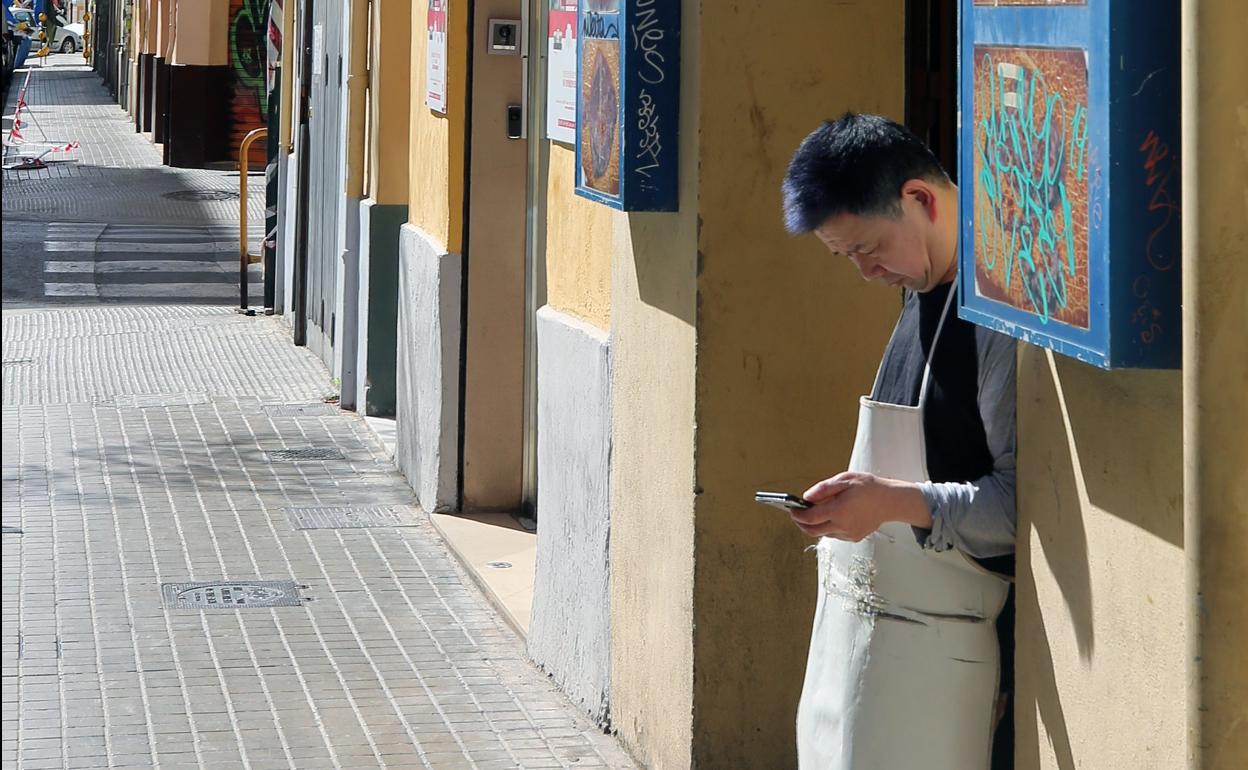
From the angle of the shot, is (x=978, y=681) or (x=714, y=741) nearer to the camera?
(x=978, y=681)

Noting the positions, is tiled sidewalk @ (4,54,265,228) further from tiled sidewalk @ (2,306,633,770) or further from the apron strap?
the apron strap

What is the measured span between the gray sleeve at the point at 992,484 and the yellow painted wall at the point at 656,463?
5.53 feet

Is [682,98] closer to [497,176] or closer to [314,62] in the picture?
[497,176]

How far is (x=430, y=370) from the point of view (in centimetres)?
881

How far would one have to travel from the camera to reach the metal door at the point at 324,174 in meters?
12.2

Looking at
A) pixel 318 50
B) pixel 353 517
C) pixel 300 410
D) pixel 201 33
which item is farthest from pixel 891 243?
pixel 201 33

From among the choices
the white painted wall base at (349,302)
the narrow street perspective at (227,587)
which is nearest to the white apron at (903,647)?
the narrow street perspective at (227,587)

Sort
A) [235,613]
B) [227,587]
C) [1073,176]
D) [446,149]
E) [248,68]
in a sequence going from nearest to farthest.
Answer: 1. [1073,176]
2. [235,613]
3. [227,587]
4. [446,149]
5. [248,68]

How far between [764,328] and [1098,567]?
6.60ft

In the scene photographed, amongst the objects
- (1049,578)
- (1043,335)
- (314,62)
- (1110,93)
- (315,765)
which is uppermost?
(314,62)

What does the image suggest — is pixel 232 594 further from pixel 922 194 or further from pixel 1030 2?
pixel 1030 2

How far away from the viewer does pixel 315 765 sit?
17.9 ft

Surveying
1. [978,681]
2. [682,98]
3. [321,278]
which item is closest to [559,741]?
[682,98]

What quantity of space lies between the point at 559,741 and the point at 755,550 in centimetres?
112
